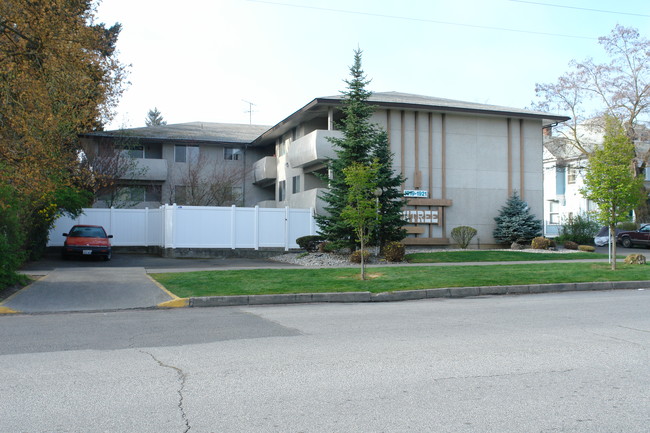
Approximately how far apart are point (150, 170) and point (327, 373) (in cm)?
3309

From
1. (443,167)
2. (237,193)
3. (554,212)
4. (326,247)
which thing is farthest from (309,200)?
(554,212)

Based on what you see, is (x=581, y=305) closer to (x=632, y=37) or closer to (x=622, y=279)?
(x=622, y=279)

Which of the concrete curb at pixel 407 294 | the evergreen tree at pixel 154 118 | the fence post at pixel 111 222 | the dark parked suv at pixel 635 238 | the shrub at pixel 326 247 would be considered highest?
the evergreen tree at pixel 154 118

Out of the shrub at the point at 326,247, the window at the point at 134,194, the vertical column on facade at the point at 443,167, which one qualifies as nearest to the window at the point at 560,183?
the vertical column on facade at the point at 443,167

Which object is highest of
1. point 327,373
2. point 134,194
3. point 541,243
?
point 134,194

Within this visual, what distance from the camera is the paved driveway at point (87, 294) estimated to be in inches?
468

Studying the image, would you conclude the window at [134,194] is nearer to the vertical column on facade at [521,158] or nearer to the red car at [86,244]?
the red car at [86,244]

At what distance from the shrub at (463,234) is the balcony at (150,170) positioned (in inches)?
750

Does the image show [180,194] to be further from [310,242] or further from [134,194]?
[310,242]

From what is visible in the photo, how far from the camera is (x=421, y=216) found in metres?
29.6

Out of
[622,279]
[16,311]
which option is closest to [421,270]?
[622,279]

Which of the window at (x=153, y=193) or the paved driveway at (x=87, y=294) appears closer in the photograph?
the paved driveway at (x=87, y=294)

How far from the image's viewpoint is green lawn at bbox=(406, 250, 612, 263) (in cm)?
2339

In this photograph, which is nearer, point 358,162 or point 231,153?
point 358,162
